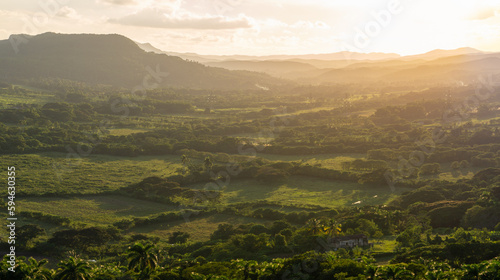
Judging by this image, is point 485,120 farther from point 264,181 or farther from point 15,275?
point 15,275

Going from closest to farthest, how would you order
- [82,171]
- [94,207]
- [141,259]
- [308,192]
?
1. [141,259]
2. [94,207]
3. [308,192]
4. [82,171]

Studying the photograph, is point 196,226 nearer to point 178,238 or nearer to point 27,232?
point 178,238

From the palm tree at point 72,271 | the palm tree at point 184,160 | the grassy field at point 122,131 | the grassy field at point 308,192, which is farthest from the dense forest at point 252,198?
the grassy field at point 122,131

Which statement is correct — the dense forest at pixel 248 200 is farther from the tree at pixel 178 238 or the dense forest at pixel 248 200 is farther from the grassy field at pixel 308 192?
the grassy field at pixel 308 192

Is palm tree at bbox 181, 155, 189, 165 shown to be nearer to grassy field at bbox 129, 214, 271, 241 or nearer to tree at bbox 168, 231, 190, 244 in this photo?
grassy field at bbox 129, 214, 271, 241

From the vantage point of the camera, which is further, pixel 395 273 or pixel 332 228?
pixel 332 228

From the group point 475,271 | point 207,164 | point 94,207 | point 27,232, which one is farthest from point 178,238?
point 207,164

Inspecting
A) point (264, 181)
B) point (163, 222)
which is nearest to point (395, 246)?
point (163, 222)
